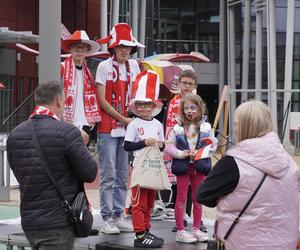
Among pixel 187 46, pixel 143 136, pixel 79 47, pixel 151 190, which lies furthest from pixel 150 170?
pixel 187 46

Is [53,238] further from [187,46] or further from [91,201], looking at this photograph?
[187,46]

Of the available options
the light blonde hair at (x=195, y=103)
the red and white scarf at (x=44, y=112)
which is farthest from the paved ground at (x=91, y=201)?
the red and white scarf at (x=44, y=112)

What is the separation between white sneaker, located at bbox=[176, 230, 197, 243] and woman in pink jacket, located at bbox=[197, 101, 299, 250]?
87.4 inches

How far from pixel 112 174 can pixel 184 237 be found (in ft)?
3.27

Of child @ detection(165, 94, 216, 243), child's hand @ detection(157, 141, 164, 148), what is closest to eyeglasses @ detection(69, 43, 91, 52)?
child @ detection(165, 94, 216, 243)

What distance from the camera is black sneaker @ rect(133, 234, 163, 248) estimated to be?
6.41 metres

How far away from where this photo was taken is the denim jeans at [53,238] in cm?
488

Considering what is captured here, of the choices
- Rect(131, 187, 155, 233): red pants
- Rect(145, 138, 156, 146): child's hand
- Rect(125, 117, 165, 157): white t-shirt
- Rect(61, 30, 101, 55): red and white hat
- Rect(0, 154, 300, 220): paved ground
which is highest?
Rect(61, 30, 101, 55): red and white hat

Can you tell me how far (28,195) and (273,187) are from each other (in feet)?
5.79

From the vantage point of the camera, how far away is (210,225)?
26.9 feet

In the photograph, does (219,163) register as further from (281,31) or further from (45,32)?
(281,31)

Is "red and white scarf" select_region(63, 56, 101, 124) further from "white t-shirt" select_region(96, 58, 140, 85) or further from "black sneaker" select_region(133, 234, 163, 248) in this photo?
"black sneaker" select_region(133, 234, 163, 248)

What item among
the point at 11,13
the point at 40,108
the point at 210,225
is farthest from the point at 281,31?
the point at 40,108

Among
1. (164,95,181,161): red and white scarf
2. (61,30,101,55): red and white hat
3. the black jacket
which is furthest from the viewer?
(164,95,181,161): red and white scarf
